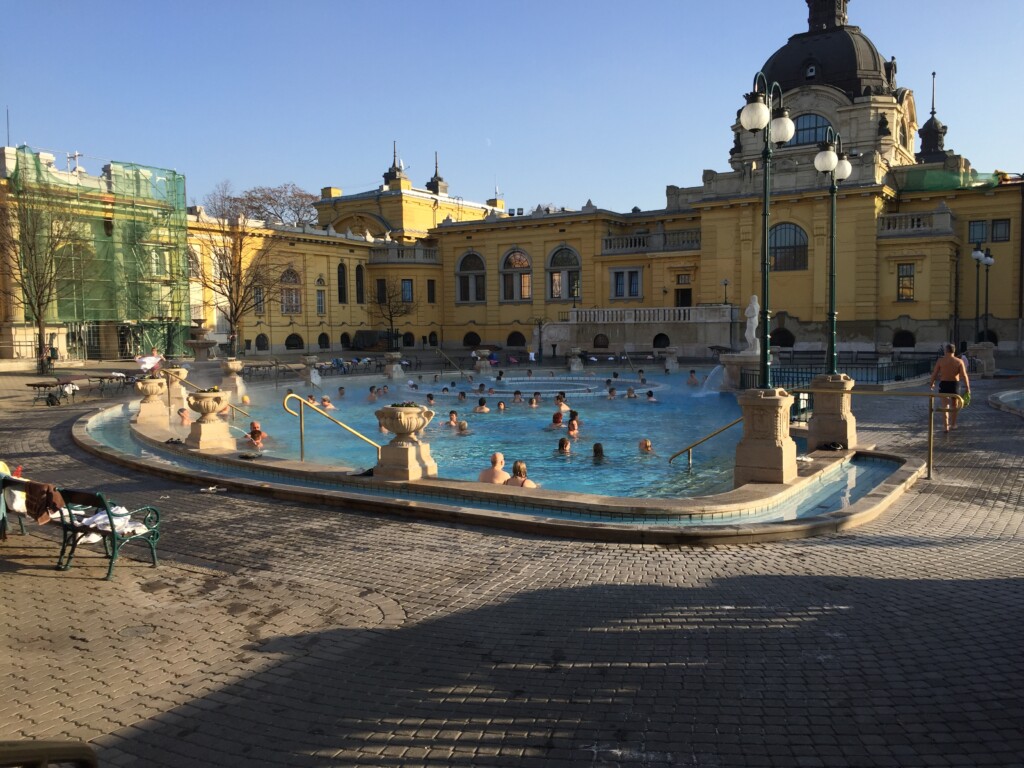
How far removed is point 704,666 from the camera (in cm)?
535

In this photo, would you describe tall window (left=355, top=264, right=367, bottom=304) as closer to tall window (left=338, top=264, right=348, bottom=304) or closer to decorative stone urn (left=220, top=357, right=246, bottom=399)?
tall window (left=338, top=264, right=348, bottom=304)

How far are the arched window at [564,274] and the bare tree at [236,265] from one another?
18570mm

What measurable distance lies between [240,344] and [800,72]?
39390 mm

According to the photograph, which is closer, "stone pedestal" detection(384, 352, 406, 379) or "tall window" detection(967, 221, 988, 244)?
"stone pedestal" detection(384, 352, 406, 379)

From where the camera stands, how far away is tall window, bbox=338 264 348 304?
187 ft

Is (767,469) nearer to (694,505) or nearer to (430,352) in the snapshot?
(694,505)

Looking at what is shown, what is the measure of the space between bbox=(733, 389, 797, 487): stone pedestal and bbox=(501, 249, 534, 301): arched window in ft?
154

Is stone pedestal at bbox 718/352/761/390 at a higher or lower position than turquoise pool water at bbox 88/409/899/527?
higher

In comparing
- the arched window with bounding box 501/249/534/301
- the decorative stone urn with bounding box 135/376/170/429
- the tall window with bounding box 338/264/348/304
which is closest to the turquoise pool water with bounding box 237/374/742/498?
the decorative stone urn with bounding box 135/376/170/429

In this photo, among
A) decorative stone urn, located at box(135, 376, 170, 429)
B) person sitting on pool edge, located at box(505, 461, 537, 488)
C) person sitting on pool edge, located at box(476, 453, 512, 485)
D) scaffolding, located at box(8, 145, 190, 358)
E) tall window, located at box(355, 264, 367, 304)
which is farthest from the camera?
tall window, located at box(355, 264, 367, 304)

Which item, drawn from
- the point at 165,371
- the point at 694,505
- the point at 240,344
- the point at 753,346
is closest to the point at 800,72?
the point at 753,346

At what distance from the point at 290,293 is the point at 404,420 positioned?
1771 inches

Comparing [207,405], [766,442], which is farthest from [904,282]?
[207,405]

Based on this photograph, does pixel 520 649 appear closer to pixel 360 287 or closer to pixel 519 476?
pixel 519 476
